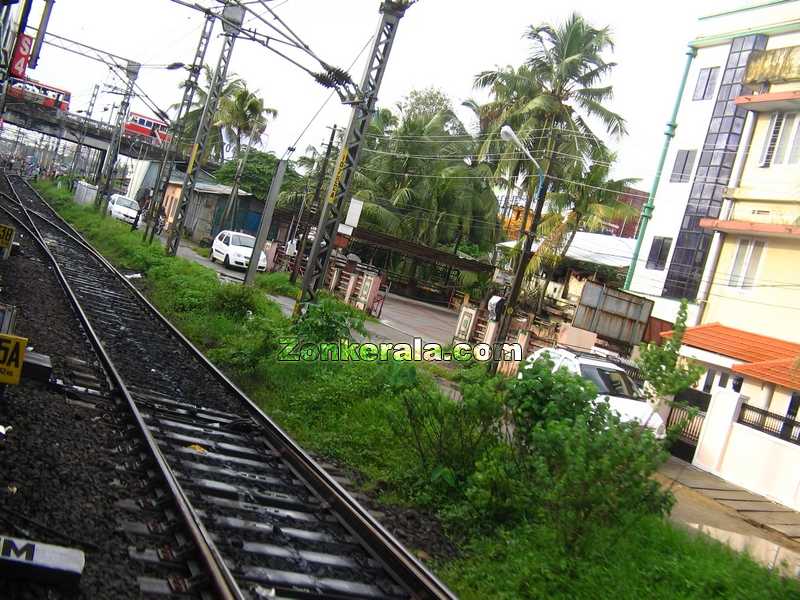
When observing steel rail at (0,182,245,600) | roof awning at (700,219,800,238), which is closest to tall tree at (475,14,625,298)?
roof awning at (700,219,800,238)

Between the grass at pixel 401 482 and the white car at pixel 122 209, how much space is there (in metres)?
29.1

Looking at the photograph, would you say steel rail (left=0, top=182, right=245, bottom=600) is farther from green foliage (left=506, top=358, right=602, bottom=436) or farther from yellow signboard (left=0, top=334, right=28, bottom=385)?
green foliage (left=506, top=358, right=602, bottom=436)

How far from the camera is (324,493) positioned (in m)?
7.31

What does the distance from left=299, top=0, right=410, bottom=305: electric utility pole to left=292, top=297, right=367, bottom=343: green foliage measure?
4.33 ft

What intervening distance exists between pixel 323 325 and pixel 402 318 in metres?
17.2

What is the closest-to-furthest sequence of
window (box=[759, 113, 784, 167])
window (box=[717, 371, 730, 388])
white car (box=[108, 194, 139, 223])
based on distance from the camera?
window (box=[717, 371, 730, 388]) < window (box=[759, 113, 784, 167]) < white car (box=[108, 194, 139, 223])

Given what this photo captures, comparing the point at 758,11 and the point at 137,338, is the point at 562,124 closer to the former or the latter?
the point at 758,11

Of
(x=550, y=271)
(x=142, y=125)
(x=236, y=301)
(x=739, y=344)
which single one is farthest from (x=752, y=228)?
(x=142, y=125)

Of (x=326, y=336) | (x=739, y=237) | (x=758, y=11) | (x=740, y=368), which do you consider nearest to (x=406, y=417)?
(x=326, y=336)

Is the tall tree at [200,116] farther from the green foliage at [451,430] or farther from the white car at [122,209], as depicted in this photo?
the green foliage at [451,430]

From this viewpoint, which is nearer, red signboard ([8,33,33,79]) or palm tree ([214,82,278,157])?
red signboard ([8,33,33,79])

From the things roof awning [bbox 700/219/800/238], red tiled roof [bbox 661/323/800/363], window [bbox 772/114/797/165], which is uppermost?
window [bbox 772/114/797/165]

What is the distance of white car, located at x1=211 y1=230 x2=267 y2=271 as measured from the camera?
33625 millimetres

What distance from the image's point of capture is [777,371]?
17.6 m
